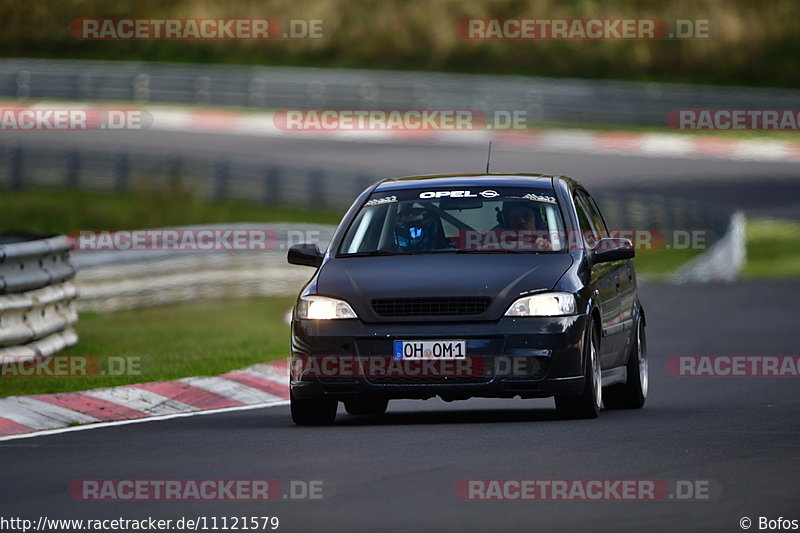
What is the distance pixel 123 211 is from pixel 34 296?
57.3 ft

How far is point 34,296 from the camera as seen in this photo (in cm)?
1370

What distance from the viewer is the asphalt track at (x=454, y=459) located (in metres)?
7.51

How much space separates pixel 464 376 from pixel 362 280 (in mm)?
908

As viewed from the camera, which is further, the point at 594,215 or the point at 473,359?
the point at 594,215

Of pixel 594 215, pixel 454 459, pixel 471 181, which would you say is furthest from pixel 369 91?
pixel 454 459

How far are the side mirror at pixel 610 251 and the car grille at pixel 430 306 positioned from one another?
118cm

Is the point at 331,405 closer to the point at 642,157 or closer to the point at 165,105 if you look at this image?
the point at 642,157

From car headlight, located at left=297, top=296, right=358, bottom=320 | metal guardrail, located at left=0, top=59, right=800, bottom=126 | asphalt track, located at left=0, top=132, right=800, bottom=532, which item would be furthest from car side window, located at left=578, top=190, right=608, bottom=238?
metal guardrail, located at left=0, top=59, right=800, bottom=126

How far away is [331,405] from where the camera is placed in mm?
11305

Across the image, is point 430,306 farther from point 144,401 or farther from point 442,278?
point 144,401

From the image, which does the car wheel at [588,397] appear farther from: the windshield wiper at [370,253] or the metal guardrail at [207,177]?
the metal guardrail at [207,177]

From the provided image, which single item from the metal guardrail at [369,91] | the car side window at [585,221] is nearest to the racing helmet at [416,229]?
the car side window at [585,221]

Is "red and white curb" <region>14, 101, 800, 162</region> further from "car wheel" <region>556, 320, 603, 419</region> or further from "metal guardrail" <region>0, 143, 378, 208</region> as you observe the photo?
"car wheel" <region>556, 320, 603, 419</region>

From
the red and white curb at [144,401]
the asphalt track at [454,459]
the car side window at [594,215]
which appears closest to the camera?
the asphalt track at [454,459]
